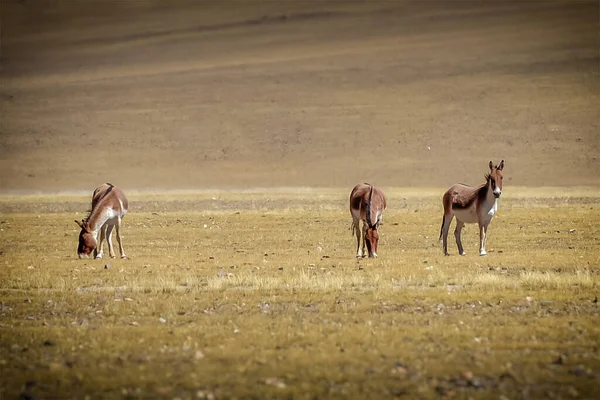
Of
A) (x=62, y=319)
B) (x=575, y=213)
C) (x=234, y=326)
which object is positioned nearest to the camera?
(x=234, y=326)

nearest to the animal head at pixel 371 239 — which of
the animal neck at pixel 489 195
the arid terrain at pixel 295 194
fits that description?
the arid terrain at pixel 295 194

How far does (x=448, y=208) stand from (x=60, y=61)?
3578 inches

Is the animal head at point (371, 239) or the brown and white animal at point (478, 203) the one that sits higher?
the brown and white animal at point (478, 203)

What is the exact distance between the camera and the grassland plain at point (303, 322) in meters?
8.67

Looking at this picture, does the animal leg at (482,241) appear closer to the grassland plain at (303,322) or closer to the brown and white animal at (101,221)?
the grassland plain at (303,322)

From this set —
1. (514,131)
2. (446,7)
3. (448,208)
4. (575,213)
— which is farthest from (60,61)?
(448,208)

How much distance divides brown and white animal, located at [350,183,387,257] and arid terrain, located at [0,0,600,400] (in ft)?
2.59

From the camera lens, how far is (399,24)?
357 ft

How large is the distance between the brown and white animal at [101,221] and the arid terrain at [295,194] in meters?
0.62

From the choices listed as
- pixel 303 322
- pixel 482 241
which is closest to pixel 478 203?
pixel 482 241

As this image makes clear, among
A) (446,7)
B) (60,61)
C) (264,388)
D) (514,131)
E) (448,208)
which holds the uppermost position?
(446,7)

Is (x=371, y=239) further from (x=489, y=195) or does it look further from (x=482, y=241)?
(x=489, y=195)

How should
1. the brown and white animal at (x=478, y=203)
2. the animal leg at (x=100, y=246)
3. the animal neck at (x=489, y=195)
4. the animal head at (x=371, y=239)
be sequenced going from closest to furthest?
the animal head at (x=371, y=239) < the brown and white animal at (x=478, y=203) < the animal neck at (x=489, y=195) < the animal leg at (x=100, y=246)

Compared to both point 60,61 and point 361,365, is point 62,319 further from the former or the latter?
point 60,61
